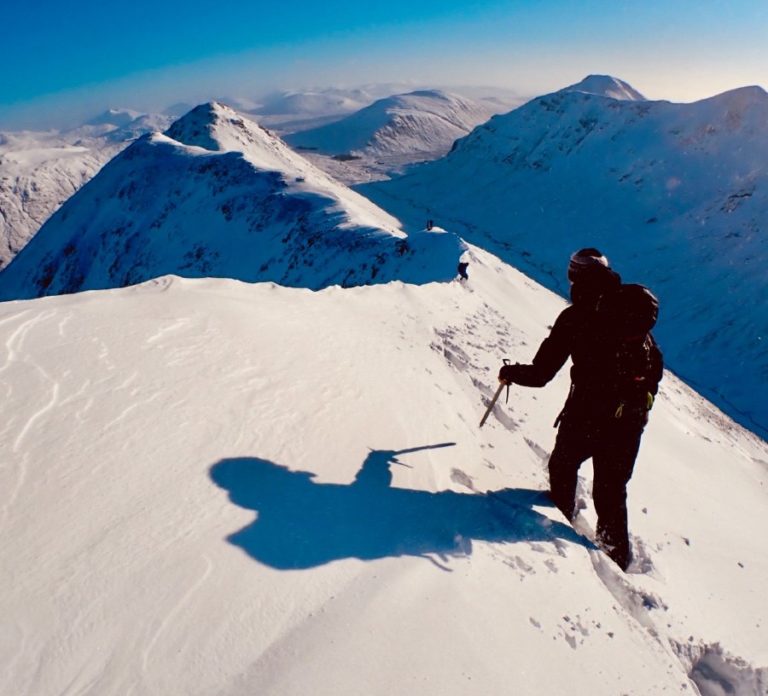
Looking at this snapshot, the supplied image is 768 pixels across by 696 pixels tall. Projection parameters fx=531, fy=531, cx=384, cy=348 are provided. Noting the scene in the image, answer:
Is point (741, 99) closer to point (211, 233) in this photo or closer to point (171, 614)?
point (211, 233)

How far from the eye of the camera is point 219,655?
2.71 m

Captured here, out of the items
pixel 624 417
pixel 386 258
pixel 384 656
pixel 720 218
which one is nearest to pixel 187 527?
pixel 384 656

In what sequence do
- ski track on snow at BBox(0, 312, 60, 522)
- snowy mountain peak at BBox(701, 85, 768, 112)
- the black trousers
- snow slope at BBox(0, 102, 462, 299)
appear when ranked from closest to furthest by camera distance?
ski track on snow at BBox(0, 312, 60, 522) < the black trousers < snow slope at BBox(0, 102, 462, 299) < snowy mountain peak at BBox(701, 85, 768, 112)

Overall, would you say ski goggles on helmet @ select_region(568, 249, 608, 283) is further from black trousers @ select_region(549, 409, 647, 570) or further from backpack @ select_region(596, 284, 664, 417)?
black trousers @ select_region(549, 409, 647, 570)

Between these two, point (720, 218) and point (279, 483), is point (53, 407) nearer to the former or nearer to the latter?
point (279, 483)

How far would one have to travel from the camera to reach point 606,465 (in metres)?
4.86

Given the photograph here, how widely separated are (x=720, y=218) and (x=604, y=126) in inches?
937

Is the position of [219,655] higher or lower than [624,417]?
lower

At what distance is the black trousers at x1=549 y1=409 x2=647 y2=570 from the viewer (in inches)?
188

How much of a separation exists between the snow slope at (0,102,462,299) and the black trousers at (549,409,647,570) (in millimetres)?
11418

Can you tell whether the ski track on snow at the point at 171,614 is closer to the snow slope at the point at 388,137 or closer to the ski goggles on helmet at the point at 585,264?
the ski goggles on helmet at the point at 585,264

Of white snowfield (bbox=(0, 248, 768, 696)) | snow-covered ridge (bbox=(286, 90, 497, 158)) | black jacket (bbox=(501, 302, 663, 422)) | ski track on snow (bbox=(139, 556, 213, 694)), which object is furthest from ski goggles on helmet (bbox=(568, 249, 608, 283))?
snow-covered ridge (bbox=(286, 90, 497, 158))

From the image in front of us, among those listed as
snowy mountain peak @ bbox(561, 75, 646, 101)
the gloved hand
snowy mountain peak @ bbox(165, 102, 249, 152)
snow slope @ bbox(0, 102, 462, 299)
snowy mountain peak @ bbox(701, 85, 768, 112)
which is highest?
snowy mountain peak @ bbox(561, 75, 646, 101)

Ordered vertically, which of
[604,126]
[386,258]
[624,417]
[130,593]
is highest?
[604,126]
